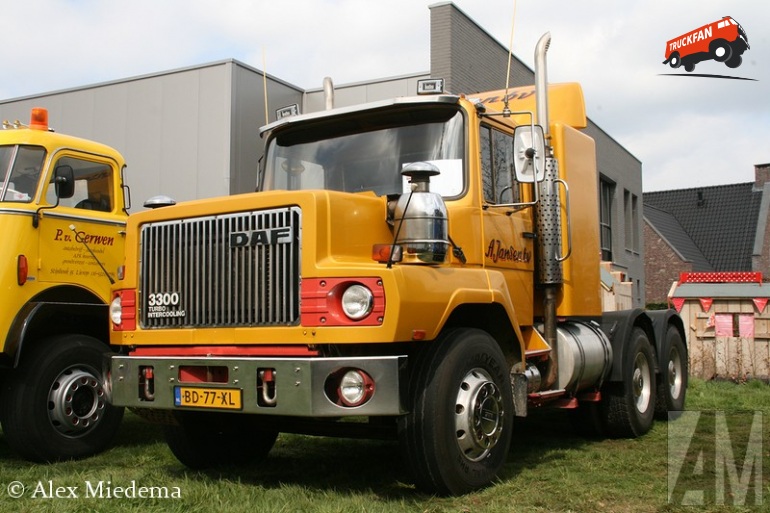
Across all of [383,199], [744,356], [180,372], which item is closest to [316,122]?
[383,199]

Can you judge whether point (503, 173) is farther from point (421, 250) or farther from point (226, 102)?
point (226, 102)

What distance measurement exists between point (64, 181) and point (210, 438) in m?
2.78

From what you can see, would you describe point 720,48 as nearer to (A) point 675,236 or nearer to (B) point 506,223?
(B) point 506,223

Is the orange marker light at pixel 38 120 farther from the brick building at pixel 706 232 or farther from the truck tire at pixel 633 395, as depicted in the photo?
the brick building at pixel 706 232

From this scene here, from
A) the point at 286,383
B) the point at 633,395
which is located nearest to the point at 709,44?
the point at 633,395

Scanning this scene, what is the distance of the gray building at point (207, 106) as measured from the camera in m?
16.4

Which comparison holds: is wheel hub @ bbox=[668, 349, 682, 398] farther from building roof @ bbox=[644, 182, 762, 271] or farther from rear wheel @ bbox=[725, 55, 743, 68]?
building roof @ bbox=[644, 182, 762, 271]

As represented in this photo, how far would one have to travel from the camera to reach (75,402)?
291 inches

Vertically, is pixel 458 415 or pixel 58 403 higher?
pixel 458 415

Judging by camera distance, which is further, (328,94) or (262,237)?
(328,94)

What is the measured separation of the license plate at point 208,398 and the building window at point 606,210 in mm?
21538

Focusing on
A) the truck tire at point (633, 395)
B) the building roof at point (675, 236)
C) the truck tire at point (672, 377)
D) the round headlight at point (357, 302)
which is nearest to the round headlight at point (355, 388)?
the round headlight at point (357, 302)

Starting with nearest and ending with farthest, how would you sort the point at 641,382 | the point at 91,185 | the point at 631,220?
the point at 91,185 → the point at 641,382 → the point at 631,220

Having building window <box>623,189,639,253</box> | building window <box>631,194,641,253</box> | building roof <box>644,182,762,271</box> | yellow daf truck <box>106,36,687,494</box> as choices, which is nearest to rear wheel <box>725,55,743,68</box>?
yellow daf truck <box>106,36,687,494</box>
